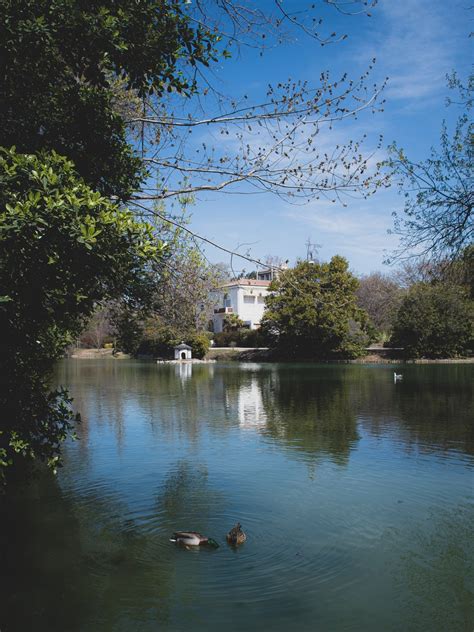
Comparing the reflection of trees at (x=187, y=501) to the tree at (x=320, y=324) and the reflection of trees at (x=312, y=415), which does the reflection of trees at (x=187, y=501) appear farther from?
the tree at (x=320, y=324)

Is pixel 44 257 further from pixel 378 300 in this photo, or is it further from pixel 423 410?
pixel 378 300

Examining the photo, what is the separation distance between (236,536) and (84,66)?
227 inches

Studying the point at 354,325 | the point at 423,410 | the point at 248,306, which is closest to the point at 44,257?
the point at 423,410

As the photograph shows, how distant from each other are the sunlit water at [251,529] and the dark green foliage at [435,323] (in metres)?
29.0

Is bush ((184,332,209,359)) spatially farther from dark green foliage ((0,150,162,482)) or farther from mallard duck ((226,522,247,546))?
dark green foliage ((0,150,162,482))

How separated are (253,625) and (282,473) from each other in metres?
5.56

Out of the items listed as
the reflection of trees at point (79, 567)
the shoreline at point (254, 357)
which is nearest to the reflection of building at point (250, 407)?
the reflection of trees at point (79, 567)

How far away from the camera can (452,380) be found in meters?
30.2

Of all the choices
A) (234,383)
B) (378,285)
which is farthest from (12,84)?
(378,285)

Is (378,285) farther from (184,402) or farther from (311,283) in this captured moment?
(311,283)

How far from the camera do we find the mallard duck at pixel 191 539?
7598 millimetres

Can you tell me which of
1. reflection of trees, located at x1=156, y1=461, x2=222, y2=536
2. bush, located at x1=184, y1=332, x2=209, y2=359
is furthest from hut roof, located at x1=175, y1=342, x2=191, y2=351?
reflection of trees, located at x1=156, y1=461, x2=222, y2=536

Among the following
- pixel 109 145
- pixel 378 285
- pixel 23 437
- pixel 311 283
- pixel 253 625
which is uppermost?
pixel 378 285

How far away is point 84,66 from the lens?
5734 mm
